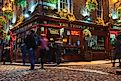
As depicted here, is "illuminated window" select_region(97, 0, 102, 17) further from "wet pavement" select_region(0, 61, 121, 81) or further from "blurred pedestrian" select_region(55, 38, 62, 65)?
"wet pavement" select_region(0, 61, 121, 81)

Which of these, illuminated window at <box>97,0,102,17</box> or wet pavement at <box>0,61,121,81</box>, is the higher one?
illuminated window at <box>97,0,102,17</box>

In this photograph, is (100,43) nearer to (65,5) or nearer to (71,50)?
(71,50)

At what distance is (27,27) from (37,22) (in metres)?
2.17

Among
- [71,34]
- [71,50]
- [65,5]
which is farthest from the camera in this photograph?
[65,5]

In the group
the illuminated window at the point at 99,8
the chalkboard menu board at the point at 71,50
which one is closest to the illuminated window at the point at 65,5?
the chalkboard menu board at the point at 71,50

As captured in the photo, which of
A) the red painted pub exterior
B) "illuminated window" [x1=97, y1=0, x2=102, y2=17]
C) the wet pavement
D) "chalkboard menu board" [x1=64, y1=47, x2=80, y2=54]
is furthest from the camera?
"illuminated window" [x1=97, y1=0, x2=102, y2=17]

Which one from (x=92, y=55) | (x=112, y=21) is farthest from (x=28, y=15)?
(x=112, y=21)

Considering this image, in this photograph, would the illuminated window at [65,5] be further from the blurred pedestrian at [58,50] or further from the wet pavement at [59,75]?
the wet pavement at [59,75]

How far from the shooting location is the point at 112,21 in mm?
25516

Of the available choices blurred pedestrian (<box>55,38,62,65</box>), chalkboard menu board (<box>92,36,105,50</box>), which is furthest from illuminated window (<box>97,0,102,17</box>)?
blurred pedestrian (<box>55,38,62,65</box>)

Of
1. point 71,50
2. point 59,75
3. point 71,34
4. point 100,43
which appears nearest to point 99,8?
point 100,43

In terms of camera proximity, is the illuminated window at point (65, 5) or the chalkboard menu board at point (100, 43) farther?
the chalkboard menu board at point (100, 43)

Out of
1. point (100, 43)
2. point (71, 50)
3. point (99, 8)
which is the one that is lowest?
point (71, 50)

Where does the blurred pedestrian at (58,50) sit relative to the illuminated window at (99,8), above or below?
below
